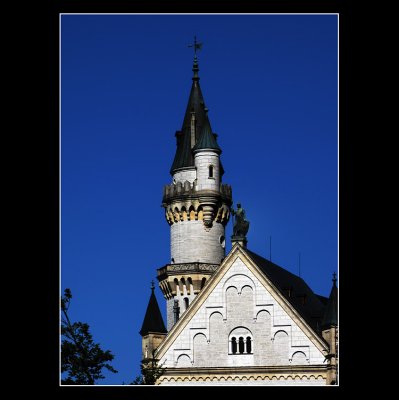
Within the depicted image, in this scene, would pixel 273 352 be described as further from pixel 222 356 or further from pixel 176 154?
pixel 176 154

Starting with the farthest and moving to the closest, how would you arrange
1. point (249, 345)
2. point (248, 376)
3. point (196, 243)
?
1. point (196, 243)
2. point (249, 345)
3. point (248, 376)

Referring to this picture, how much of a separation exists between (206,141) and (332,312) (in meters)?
20.6

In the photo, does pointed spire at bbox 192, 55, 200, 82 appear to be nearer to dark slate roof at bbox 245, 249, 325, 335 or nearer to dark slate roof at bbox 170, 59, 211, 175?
dark slate roof at bbox 170, 59, 211, 175

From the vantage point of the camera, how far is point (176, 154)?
93.7 meters

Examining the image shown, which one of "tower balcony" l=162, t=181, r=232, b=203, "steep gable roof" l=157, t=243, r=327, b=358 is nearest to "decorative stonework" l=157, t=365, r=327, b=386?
"steep gable roof" l=157, t=243, r=327, b=358

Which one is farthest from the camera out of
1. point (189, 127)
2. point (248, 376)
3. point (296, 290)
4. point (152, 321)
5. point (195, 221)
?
point (189, 127)

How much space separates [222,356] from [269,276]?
490 cm

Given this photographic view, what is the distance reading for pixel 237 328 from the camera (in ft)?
251

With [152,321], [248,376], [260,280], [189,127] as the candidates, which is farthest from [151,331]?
[189,127]

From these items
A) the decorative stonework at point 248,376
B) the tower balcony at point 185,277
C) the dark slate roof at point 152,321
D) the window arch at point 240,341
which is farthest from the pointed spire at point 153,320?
the tower balcony at point 185,277

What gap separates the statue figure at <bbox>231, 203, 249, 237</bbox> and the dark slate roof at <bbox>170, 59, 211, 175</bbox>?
15402 mm

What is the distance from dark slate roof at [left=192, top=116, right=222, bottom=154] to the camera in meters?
90.1

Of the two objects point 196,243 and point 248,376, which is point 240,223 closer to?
point 248,376
